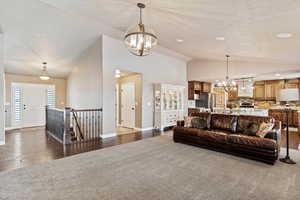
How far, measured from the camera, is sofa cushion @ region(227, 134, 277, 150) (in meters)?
3.31

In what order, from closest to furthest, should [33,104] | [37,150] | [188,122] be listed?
[37,150] < [188,122] < [33,104]

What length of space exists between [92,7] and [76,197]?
4053 mm

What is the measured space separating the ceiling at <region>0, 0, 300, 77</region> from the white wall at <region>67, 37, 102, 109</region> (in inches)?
A: 15.0

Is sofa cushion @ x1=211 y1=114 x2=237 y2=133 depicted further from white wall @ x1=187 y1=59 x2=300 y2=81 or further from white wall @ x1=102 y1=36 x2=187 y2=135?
white wall @ x1=187 y1=59 x2=300 y2=81

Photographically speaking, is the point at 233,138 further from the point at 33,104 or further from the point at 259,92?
the point at 33,104

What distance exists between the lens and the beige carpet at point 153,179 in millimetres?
2270

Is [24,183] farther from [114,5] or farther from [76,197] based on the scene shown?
[114,5]

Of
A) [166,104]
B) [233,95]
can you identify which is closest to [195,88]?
[166,104]

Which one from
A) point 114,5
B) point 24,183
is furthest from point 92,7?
point 24,183

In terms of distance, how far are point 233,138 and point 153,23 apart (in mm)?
3534

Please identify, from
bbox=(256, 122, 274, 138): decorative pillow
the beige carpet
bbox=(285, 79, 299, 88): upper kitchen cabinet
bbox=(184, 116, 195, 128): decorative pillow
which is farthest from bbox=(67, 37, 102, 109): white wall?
bbox=(285, 79, 299, 88): upper kitchen cabinet

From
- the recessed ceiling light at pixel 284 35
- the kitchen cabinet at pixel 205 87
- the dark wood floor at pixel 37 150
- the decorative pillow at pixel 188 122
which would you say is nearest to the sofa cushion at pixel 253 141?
the decorative pillow at pixel 188 122

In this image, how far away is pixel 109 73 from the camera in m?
5.79

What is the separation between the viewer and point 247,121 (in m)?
4.31
